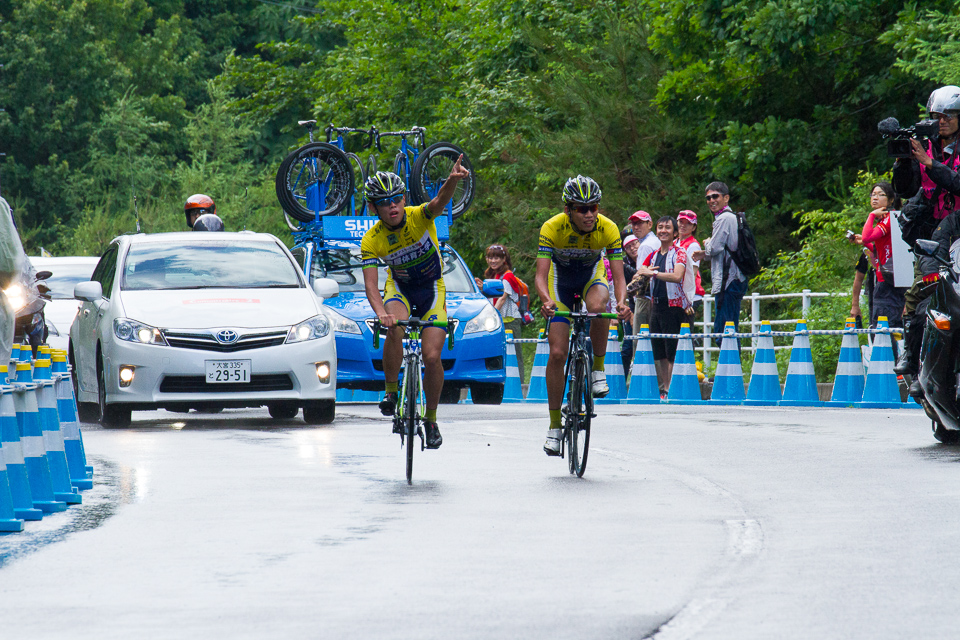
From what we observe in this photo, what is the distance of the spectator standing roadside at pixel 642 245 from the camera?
19969 mm

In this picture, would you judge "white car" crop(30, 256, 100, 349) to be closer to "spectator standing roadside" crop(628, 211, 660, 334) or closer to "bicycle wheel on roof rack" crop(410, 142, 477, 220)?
"bicycle wheel on roof rack" crop(410, 142, 477, 220)

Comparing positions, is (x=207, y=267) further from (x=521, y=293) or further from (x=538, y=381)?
(x=521, y=293)

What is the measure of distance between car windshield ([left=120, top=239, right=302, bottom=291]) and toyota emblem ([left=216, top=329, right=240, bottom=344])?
118cm

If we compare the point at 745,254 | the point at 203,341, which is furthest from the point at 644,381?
the point at 203,341

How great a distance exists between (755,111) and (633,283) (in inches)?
490

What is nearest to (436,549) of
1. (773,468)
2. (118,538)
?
(118,538)

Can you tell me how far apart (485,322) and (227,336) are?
14.2 feet

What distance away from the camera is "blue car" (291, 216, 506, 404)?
18.4 m

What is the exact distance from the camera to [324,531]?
847cm

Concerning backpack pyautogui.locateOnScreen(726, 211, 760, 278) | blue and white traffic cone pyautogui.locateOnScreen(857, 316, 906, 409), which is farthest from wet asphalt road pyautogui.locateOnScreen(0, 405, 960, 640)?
backpack pyautogui.locateOnScreen(726, 211, 760, 278)

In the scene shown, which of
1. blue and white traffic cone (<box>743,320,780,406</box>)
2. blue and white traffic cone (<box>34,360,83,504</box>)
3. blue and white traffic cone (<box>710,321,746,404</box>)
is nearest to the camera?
blue and white traffic cone (<box>34,360,83,504</box>)

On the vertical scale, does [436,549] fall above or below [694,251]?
below

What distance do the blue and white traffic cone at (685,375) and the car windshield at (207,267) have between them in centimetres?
473

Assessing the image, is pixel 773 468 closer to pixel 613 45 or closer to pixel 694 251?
pixel 694 251
